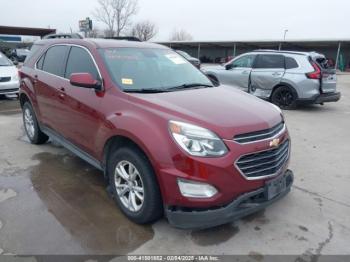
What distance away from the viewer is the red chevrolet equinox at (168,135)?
→ 2.83m

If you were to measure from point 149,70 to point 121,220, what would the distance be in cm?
177

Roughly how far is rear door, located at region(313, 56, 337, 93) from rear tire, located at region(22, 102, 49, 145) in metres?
7.30

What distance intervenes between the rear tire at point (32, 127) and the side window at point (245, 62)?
681 cm

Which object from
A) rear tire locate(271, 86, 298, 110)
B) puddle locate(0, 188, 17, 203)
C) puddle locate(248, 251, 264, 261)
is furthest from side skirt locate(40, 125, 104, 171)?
rear tire locate(271, 86, 298, 110)

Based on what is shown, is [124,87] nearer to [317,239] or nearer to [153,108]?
[153,108]

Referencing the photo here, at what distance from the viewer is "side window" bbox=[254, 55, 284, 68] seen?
9.75 meters

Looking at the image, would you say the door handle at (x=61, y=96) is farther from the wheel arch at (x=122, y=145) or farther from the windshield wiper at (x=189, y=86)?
the windshield wiper at (x=189, y=86)

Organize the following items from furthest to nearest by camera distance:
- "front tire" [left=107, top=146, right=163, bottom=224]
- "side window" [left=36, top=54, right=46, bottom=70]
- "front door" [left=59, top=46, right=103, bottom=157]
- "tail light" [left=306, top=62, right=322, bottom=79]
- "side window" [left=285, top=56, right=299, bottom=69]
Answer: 1. "side window" [left=285, top=56, right=299, bottom=69]
2. "tail light" [left=306, top=62, right=322, bottom=79]
3. "side window" [left=36, top=54, right=46, bottom=70]
4. "front door" [left=59, top=46, right=103, bottom=157]
5. "front tire" [left=107, top=146, right=163, bottom=224]

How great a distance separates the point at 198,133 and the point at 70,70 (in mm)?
2360

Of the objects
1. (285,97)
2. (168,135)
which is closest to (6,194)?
(168,135)

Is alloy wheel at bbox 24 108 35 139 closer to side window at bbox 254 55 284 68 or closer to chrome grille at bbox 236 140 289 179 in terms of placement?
chrome grille at bbox 236 140 289 179

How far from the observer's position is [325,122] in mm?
8266

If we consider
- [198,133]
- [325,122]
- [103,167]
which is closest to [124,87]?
[103,167]

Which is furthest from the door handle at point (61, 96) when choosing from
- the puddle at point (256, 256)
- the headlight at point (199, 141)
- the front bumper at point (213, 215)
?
the puddle at point (256, 256)
